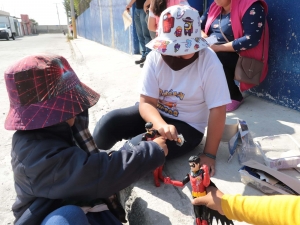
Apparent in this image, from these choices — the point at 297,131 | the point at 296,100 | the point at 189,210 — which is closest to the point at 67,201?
the point at 189,210

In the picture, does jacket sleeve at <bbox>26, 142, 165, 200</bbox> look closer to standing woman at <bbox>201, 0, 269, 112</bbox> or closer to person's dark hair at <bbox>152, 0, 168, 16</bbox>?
standing woman at <bbox>201, 0, 269, 112</bbox>

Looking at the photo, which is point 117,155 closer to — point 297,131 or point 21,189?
point 21,189

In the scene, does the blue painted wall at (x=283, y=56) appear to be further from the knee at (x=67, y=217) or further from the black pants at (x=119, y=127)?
the knee at (x=67, y=217)

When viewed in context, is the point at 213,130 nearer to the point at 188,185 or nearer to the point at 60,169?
the point at 188,185

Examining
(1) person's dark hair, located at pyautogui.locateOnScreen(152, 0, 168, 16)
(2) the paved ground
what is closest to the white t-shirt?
(2) the paved ground

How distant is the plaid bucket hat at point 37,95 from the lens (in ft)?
3.47

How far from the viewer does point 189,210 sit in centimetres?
135

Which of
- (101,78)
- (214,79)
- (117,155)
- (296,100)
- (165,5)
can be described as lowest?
(101,78)

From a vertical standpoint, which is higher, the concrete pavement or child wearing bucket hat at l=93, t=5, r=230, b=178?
child wearing bucket hat at l=93, t=5, r=230, b=178

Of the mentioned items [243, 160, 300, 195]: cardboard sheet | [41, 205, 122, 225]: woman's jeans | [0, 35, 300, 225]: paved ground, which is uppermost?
[41, 205, 122, 225]: woman's jeans

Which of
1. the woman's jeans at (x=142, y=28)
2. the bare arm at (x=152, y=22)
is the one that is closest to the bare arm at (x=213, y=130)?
the bare arm at (x=152, y=22)

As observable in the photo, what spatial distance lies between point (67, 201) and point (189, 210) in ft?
1.86

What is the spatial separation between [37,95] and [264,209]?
2.87 ft

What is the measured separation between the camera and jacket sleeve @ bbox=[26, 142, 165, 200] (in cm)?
102
